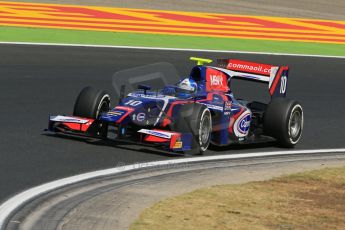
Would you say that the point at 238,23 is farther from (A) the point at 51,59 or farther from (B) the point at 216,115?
(B) the point at 216,115

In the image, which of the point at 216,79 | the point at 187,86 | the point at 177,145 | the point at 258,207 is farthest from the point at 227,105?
the point at 258,207

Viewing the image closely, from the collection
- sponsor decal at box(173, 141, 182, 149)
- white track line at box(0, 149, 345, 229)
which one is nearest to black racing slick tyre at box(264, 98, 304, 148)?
white track line at box(0, 149, 345, 229)

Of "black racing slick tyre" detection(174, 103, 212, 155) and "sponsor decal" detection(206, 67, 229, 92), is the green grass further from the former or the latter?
"black racing slick tyre" detection(174, 103, 212, 155)

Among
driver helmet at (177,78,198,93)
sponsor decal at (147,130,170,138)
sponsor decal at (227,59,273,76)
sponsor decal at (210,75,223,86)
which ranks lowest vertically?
sponsor decal at (147,130,170,138)

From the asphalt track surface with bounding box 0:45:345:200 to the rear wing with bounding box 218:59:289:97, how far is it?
0.89 metres

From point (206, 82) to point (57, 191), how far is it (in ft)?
12.8

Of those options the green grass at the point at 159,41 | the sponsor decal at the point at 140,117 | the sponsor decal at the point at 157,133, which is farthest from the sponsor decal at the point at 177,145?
the green grass at the point at 159,41

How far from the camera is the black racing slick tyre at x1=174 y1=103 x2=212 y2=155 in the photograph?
11.3 m

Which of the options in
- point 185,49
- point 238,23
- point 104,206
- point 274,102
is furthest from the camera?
point 238,23

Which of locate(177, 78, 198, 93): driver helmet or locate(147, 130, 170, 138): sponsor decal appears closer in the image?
locate(147, 130, 170, 138): sponsor decal

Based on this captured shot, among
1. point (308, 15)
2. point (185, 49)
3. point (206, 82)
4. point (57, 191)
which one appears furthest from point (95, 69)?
point (308, 15)

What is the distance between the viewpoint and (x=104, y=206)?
28.6 feet

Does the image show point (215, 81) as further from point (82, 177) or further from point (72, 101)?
point (82, 177)

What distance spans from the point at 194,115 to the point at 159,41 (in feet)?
36.4
